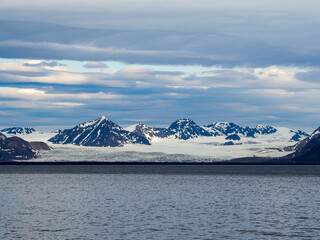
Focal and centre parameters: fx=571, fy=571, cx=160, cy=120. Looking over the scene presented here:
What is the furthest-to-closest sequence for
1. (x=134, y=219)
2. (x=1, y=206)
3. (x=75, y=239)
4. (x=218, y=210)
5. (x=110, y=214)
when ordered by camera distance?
(x=1, y=206), (x=218, y=210), (x=110, y=214), (x=134, y=219), (x=75, y=239)

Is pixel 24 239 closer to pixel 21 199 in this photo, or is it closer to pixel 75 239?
pixel 75 239

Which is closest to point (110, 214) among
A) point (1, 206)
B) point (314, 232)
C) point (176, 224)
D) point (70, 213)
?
point (70, 213)

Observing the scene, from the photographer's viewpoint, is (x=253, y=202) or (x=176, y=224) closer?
(x=176, y=224)

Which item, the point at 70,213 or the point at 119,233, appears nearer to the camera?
the point at 119,233

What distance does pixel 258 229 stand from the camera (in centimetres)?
7525

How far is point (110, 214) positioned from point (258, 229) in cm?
2847

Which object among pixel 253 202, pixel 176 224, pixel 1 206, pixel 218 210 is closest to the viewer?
pixel 176 224

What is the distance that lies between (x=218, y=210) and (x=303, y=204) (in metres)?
22.2

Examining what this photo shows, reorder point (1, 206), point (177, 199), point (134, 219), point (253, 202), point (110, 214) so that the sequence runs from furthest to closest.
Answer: point (177, 199) → point (253, 202) → point (1, 206) → point (110, 214) → point (134, 219)

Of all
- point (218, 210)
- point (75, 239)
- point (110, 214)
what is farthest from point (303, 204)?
point (75, 239)

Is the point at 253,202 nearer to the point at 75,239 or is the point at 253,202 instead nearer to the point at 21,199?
the point at 21,199

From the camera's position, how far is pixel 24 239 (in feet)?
218

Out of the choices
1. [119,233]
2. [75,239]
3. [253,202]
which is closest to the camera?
[75,239]

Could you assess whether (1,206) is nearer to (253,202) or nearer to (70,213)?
(70,213)
